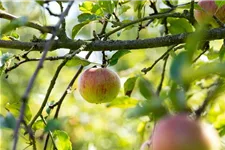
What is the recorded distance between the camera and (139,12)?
1324mm

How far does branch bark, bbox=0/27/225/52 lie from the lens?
3.39 ft

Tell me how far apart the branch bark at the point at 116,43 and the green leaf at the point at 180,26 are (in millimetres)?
213

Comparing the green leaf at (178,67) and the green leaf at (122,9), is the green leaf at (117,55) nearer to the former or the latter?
the green leaf at (122,9)

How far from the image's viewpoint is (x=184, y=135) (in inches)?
20.1

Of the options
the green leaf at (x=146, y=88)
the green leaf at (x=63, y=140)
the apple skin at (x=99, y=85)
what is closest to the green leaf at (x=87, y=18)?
the apple skin at (x=99, y=85)

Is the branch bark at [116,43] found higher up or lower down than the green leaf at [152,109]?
lower down

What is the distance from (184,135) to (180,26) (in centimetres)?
79

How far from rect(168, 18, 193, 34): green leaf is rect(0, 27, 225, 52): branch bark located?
213 mm

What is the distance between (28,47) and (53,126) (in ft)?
1.34

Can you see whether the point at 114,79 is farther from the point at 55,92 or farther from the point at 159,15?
the point at 55,92

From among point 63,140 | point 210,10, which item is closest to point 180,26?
point 210,10

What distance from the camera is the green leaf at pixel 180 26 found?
4.14ft

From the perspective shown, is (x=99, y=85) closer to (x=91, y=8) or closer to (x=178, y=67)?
(x=91, y=8)

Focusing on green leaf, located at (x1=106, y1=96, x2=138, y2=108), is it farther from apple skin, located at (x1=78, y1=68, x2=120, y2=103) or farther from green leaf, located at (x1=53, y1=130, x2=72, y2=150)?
green leaf, located at (x1=53, y1=130, x2=72, y2=150)
